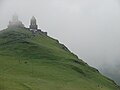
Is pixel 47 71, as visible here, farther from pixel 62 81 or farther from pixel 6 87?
pixel 6 87

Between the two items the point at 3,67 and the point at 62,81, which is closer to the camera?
the point at 62,81

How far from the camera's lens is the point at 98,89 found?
179m

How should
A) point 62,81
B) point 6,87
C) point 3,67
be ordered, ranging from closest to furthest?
point 6,87 → point 62,81 → point 3,67

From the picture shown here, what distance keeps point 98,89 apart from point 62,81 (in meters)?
19.1

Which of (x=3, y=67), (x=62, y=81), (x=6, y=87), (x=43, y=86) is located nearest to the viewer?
(x=6, y=87)

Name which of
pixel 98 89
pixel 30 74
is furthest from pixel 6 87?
pixel 98 89

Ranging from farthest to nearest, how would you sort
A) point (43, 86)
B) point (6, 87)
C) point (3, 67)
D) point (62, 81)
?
1. point (3, 67)
2. point (62, 81)
3. point (43, 86)
4. point (6, 87)

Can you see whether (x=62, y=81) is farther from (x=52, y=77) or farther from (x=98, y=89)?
(x=98, y=89)

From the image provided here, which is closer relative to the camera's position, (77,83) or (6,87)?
(6,87)

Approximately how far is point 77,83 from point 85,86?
4.55 m

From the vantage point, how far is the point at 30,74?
176500 millimetres

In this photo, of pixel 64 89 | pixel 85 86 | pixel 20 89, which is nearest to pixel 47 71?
pixel 85 86

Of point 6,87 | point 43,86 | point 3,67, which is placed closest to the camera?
point 6,87

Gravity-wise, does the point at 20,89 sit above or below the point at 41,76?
below
